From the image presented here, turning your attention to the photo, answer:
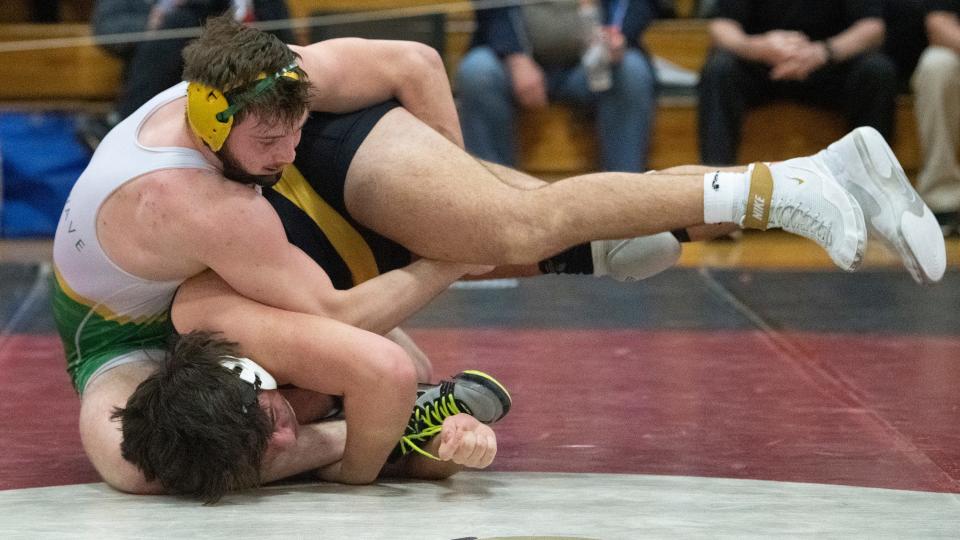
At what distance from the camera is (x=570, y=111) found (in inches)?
255

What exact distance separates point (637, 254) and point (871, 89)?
325 centimetres

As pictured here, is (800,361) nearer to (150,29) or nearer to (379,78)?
(379,78)

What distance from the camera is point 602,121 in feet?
20.7

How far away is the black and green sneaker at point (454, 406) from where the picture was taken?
9.32 ft

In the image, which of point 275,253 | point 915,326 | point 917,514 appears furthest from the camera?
point 915,326

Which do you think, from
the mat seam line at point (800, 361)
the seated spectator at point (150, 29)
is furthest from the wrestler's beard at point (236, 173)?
the seated spectator at point (150, 29)

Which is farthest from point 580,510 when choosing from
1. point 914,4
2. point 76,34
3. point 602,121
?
point 76,34

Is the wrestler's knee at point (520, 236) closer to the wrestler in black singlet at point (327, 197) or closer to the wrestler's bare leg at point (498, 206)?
the wrestler's bare leg at point (498, 206)

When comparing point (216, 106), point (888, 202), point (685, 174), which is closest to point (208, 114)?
point (216, 106)

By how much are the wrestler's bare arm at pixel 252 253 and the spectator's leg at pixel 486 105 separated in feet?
11.1

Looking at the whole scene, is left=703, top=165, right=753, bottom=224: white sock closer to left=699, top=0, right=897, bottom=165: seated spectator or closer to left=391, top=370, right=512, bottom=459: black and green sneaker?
left=391, top=370, right=512, bottom=459: black and green sneaker

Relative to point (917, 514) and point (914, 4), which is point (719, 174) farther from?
point (914, 4)

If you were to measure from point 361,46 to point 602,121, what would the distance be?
3.23m

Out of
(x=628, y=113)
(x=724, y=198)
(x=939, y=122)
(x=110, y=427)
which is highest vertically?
(x=724, y=198)
